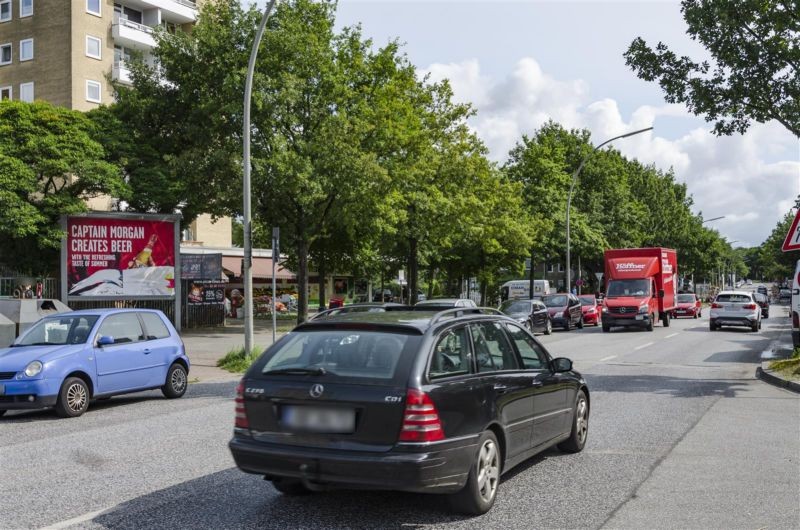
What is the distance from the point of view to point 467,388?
5258mm

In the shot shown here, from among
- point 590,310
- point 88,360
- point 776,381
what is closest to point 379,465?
point 88,360

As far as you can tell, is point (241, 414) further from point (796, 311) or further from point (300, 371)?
point (796, 311)

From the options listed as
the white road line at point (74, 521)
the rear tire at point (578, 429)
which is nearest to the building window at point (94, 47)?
the rear tire at point (578, 429)

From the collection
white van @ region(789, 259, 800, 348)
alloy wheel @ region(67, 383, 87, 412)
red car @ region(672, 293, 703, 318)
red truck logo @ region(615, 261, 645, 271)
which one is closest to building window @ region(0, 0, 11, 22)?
red truck logo @ region(615, 261, 645, 271)

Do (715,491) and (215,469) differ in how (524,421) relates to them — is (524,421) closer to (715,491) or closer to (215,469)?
(715,491)

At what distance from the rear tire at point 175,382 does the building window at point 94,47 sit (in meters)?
35.4

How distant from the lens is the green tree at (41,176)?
22.1 metres

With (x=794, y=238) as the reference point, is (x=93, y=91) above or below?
above

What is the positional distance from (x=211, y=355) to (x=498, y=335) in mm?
14946

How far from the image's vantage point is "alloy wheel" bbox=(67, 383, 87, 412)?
1018cm

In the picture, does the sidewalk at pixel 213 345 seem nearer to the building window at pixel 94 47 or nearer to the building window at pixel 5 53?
the building window at pixel 94 47

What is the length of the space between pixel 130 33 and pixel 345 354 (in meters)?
43.6

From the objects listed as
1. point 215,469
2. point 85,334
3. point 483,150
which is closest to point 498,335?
point 215,469

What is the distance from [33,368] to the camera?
388 inches
